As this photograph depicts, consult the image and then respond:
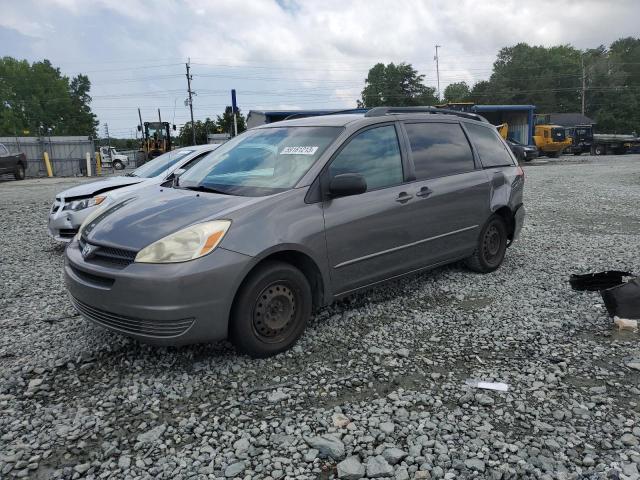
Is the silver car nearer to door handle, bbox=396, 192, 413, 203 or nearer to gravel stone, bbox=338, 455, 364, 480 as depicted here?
door handle, bbox=396, 192, 413, 203

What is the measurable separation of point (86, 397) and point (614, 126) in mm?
87683

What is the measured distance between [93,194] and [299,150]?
4462 mm

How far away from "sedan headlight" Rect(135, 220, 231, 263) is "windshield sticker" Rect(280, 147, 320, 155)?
108 centimetres

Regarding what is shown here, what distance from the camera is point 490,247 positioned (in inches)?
221

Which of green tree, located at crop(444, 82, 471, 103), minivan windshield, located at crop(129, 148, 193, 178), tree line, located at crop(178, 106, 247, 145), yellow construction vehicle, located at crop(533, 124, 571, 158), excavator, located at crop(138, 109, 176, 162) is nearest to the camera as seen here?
minivan windshield, located at crop(129, 148, 193, 178)

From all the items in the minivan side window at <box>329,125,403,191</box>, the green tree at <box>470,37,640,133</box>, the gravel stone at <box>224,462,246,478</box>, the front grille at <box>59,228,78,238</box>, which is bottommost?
the gravel stone at <box>224,462,246,478</box>

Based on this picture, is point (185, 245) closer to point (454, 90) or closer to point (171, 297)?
point (171, 297)

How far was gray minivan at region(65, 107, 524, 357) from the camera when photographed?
10.4 feet

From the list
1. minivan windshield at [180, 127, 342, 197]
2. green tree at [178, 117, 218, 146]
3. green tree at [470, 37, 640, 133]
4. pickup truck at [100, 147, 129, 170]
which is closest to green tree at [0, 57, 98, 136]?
green tree at [178, 117, 218, 146]

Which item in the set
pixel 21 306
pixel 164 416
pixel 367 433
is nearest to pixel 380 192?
pixel 367 433

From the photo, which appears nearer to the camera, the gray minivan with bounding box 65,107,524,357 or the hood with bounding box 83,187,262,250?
the gray minivan with bounding box 65,107,524,357

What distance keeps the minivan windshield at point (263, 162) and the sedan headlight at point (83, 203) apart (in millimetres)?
3118

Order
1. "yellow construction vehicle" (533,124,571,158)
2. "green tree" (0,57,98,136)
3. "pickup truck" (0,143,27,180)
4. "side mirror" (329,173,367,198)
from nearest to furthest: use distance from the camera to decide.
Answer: "side mirror" (329,173,367,198)
"pickup truck" (0,143,27,180)
"yellow construction vehicle" (533,124,571,158)
"green tree" (0,57,98,136)

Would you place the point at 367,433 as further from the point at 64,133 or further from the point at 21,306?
the point at 64,133
